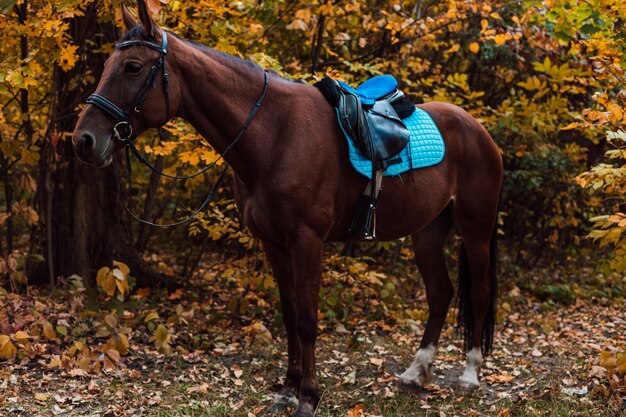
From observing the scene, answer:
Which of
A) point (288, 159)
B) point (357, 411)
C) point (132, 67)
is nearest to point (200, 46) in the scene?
point (132, 67)

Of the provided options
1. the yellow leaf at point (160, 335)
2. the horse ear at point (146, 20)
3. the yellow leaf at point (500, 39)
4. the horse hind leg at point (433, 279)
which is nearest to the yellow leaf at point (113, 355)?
the yellow leaf at point (160, 335)

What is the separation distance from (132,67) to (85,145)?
1.49ft

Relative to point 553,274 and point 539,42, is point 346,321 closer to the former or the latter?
point 539,42

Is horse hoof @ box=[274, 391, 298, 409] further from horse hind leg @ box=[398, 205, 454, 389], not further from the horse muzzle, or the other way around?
the horse muzzle

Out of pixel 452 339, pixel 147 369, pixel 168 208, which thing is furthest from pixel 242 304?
pixel 168 208

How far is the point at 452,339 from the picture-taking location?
6.15 meters

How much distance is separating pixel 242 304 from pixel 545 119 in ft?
12.8

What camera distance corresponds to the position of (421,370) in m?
4.66

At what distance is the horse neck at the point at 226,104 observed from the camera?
360 cm

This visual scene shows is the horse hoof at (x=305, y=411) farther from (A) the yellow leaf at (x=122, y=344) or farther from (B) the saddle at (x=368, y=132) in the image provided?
(A) the yellow leaf at (x=122, y=344)

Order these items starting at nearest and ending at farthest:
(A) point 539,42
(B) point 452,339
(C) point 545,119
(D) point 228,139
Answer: (D) point 228,139
(B) point 452,339
(A) point 539,42
(C) point 545,119

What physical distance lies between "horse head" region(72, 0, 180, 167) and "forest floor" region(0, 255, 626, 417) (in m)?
1.64

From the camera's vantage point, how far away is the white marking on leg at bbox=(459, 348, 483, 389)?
4617 mm

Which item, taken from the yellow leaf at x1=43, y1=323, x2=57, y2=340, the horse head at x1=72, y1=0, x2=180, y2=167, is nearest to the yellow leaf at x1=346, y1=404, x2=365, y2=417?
the horse head at x1=72, y1=0, x2=180, y2=167
